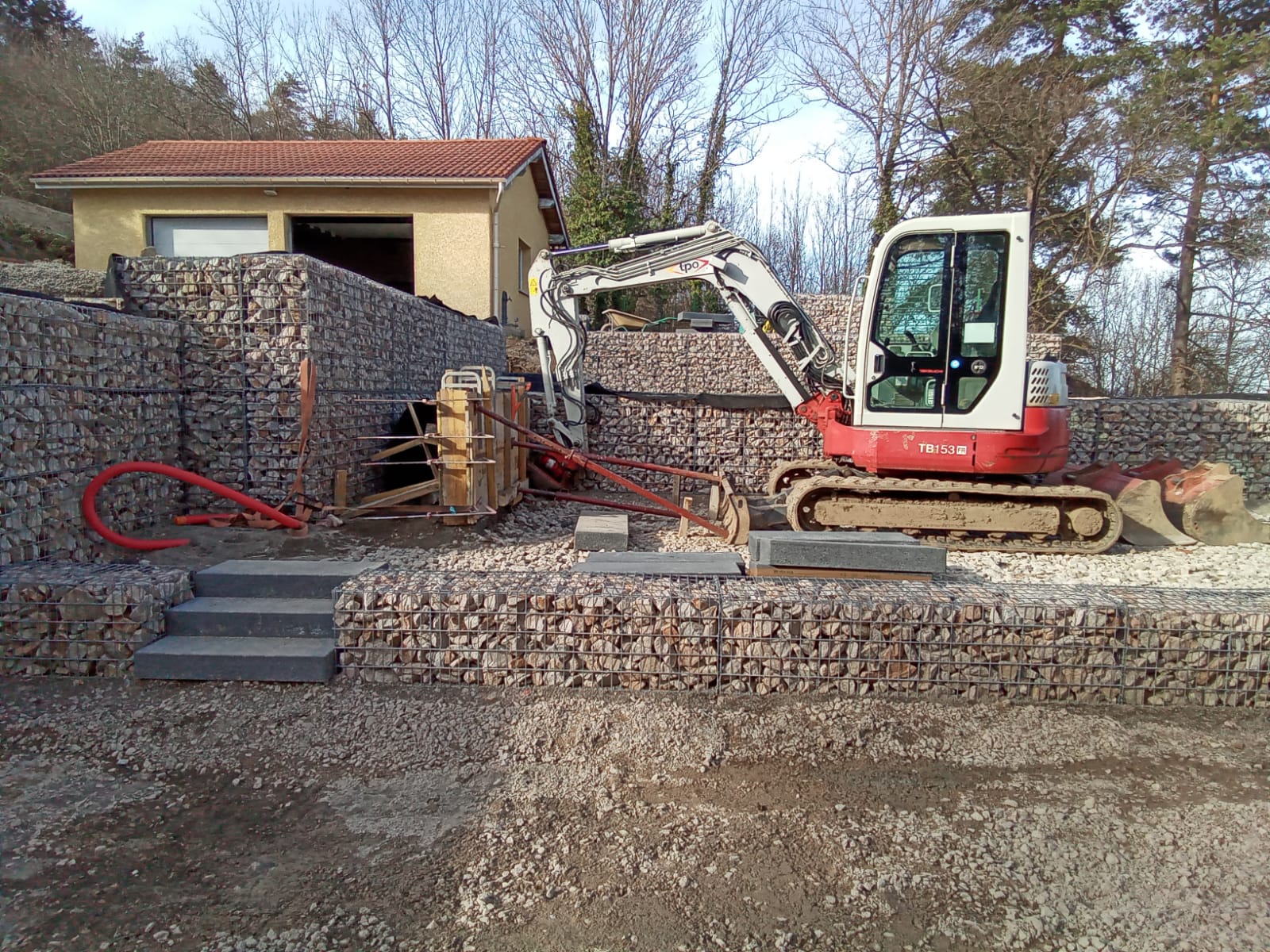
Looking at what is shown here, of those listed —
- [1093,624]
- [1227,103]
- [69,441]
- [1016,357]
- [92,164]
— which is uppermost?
[1227,103]

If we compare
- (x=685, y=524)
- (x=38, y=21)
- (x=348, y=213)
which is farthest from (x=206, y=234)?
(x=38, y=21)

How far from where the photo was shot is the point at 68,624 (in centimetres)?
421

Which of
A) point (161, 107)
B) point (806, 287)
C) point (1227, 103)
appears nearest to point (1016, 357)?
point (1227, 103)

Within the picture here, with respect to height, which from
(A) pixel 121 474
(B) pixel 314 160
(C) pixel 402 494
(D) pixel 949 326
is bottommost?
(C) pixel 402 494

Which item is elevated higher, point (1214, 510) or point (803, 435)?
point (803, 435)

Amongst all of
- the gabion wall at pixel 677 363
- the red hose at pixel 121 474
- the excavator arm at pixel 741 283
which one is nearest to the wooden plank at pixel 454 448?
the red hose at pixel 121 474

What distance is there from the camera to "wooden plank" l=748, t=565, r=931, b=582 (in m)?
5.77

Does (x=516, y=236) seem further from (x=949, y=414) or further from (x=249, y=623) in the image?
(x=249, y=623)

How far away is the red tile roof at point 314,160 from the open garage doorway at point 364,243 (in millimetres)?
970

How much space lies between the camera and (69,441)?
224 inches

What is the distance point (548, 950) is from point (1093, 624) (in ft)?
10.2

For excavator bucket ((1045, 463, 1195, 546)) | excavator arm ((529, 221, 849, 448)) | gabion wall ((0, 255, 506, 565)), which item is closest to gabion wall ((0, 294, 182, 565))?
gabion wall ((0, 255, 506, 565))

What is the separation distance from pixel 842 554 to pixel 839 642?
70.0 inches

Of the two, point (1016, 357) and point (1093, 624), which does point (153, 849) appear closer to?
point (1093, 624)
